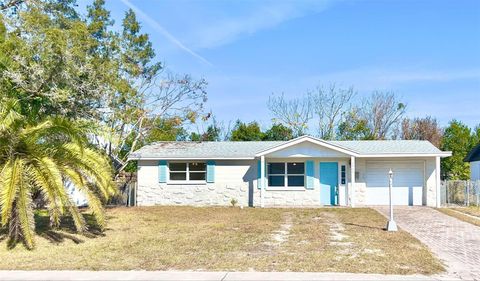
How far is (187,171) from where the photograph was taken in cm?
2384

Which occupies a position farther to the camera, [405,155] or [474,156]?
[474,156]

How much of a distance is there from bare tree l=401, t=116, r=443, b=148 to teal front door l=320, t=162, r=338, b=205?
23.3 m

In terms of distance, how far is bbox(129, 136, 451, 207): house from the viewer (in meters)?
22.8

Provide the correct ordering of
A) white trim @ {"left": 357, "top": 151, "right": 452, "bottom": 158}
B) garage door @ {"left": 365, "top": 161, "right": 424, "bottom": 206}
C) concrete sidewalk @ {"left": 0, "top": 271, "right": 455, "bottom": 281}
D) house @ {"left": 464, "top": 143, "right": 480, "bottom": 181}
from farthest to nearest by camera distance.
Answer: house @ {"left": 464, "top": 143, "right": 480, "bottom": 181}
garage door @ {"left": 365, "top": 161, "right": 424, "bottom": 206}
white trim @ {"left": 357, "top": 151, "right": 452, "bottom": 158}
concrete sidewalk @ {"left": 0, "top": 271, "right": 455, "bottom": 281}

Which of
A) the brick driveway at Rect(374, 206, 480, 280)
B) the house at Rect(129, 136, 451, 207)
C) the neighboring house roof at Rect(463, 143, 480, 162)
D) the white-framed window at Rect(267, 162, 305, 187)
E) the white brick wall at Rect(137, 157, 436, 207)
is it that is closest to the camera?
the brick driveway at Rect(374, 206, 480, 280)

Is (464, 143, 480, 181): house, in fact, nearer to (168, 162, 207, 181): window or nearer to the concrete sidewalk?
(168, 162, 207, 181): window

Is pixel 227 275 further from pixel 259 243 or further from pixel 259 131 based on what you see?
pixel 259 131

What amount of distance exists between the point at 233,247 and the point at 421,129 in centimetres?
3750

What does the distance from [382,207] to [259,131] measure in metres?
19.7

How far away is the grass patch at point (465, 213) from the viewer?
16.8 m

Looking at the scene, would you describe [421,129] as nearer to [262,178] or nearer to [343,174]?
[343,174]

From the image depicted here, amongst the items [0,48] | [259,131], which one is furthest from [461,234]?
[259,131]

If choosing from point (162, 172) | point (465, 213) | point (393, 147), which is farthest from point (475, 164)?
point (162, 172)

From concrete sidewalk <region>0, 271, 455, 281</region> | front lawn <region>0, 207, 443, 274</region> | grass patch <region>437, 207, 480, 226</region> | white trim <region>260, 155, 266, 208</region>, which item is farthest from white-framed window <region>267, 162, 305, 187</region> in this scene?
concrete sidewalk <region>0, 271, 455, 281</region>
